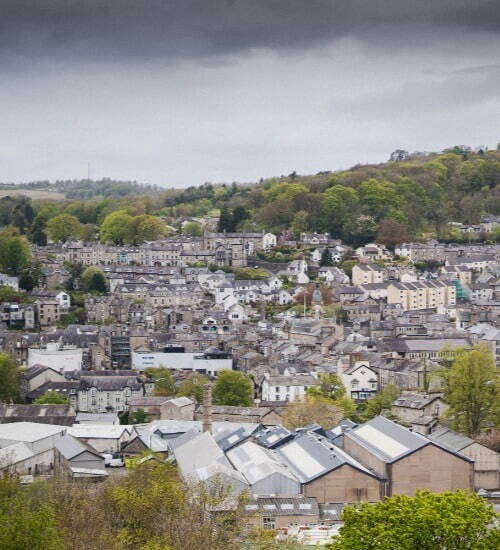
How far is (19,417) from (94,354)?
38.9ft

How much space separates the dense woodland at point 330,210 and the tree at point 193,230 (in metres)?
0.11

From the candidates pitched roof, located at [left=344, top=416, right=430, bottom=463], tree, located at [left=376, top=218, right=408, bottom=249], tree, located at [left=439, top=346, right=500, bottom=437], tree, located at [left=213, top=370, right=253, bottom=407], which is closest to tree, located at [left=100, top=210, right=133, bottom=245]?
tree, located at [left=376, top=218, right=408, bottom=249]

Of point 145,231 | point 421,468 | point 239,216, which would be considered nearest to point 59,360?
point 421,468

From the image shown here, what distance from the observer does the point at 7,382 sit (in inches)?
1676

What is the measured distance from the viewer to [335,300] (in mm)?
62000

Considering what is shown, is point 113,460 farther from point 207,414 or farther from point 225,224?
point 225,224

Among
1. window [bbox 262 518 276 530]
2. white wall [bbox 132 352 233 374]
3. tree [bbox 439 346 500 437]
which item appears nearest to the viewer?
window [bbox 262 518 276 530]

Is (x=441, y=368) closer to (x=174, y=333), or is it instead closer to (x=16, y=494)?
(x=174, y=333)

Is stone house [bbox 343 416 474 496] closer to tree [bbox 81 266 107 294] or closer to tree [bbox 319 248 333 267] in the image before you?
tree [bbox 81 266 107 294]

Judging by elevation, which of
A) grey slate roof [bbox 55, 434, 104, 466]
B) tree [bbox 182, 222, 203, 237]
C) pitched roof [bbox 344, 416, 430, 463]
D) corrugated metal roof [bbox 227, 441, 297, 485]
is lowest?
grey slate roof [bbox 55, 434, 104, 466]

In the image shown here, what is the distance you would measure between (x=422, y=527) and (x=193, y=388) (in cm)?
2641

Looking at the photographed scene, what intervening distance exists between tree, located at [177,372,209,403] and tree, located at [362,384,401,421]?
6778mm

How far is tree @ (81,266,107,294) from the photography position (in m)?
63.4

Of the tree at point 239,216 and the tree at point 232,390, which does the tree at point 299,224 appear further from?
the tree at point 232,390
